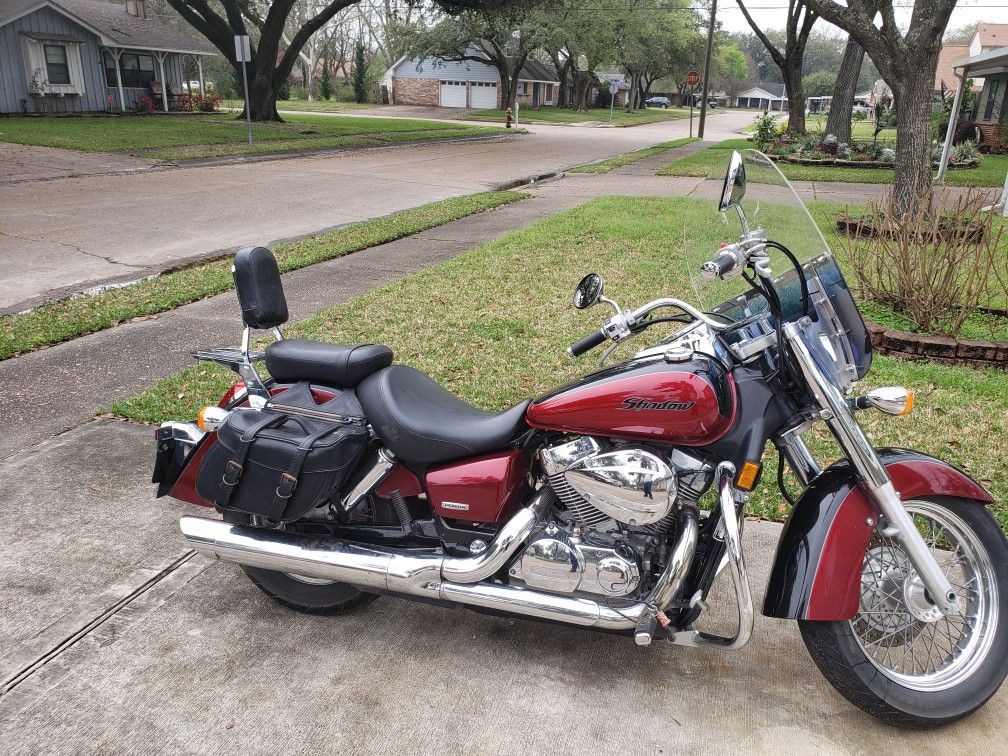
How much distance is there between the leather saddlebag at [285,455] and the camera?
2613 mm

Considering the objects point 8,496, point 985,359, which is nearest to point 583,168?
point 985,359

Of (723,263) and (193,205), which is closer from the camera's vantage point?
(723,263)

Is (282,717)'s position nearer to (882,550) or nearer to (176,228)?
(882,550)

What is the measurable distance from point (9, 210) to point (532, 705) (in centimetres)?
1140

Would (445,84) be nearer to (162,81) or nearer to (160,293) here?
(162,81)

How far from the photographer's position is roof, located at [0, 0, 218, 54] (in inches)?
1006

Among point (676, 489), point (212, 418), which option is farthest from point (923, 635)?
point (212, 418)

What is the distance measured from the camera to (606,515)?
250 centimetres

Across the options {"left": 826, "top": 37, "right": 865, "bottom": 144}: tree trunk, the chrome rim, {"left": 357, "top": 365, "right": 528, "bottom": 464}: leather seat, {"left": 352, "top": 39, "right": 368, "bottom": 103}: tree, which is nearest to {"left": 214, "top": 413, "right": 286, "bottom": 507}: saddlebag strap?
{"left": 357, "top": 365, "right": 528, "bottom": 464}: leather seat

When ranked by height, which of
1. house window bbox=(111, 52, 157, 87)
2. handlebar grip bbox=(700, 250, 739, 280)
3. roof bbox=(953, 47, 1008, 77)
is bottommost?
handlebar grip bbox=(700, 250, 739, 280)

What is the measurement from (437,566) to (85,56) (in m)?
31.1

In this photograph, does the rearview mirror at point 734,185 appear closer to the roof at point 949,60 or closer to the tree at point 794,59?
the tree at point 794,59

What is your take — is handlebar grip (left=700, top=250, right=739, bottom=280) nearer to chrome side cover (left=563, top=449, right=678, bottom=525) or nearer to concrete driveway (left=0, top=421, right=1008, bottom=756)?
chrome side cover (left=563, top=449, right=678, bottom=525)

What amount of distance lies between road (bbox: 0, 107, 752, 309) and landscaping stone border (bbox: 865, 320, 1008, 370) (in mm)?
6705
